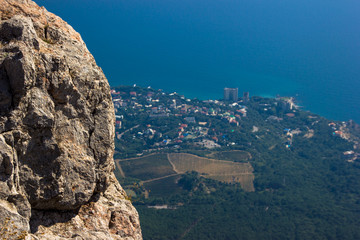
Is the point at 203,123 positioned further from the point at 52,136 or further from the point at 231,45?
the point at 231,45

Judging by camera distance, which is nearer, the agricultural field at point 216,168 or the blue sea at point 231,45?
the agricultural field at point 216,168

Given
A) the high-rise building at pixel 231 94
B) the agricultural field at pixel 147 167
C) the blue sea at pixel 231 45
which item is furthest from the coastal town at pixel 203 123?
the blue sea at pixel 231 45

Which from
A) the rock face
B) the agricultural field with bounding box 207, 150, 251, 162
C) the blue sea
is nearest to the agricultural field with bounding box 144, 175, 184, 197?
the agricultural field with bounding box 207, 150, 251, 162

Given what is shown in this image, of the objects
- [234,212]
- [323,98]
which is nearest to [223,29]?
[323,98]

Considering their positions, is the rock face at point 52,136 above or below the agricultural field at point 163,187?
below

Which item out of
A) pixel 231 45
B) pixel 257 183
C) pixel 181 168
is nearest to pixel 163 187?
pixel 181 168

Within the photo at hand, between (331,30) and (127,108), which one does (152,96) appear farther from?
(331,30)

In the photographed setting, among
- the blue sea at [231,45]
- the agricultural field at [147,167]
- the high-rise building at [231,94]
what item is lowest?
the agricultural field at [147,167]

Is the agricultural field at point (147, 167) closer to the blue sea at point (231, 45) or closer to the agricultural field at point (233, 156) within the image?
the agricultural field at point (233, 156)

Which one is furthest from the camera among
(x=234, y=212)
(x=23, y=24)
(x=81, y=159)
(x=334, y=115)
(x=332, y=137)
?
(x=334, y=115)
